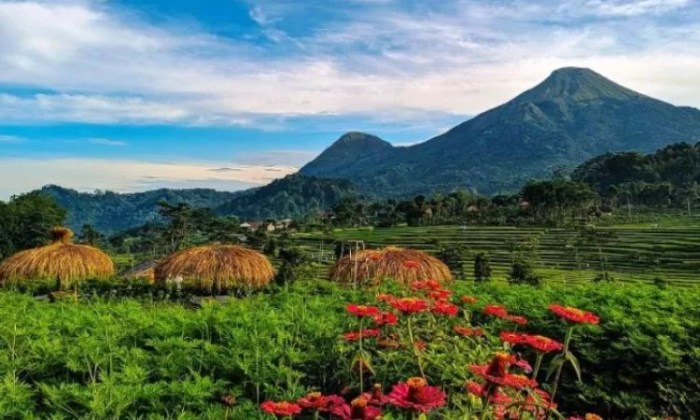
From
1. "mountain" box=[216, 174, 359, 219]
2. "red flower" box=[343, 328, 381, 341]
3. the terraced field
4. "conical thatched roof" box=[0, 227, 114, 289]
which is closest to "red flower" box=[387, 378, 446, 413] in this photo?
"red flower" box=[343, 328, 381, 341]

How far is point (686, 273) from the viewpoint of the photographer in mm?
41125

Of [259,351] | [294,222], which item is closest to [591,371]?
[259,351]

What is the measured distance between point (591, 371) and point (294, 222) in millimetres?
86791

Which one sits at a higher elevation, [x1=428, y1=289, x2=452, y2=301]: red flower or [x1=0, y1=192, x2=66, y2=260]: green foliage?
[x1=428, y1=289, x2=452, y2=301]: red flower

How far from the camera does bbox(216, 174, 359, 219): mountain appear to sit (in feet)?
586

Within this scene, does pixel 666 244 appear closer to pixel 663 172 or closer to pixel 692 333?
pixel 692 333

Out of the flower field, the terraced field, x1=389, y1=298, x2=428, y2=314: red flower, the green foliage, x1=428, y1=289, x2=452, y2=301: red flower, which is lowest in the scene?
the terraced field

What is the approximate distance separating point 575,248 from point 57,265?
46293 mm

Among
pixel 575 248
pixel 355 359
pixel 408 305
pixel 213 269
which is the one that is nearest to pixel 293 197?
pixel 575 248

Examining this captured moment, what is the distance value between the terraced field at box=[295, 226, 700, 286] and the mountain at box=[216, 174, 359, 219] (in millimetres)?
108557

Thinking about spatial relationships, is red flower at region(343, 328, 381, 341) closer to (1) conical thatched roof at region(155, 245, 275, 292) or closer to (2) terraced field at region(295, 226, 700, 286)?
(1) conical thatched roof at region(155, 245, 275, 292)

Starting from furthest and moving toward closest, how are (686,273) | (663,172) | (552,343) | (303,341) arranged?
(663,172) → (686,273) → (303,341) → (552,343)

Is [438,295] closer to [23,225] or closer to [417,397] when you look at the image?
[417,397]

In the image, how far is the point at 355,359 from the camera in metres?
2.22
